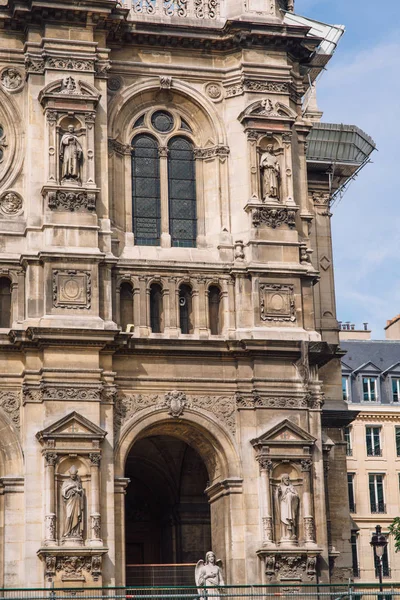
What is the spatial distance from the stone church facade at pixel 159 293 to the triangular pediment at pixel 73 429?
1.7 inches

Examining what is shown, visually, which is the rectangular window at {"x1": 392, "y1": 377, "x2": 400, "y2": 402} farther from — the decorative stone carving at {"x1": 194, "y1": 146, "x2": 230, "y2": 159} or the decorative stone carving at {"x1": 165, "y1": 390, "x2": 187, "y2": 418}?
the decorative stone carving at {"x1": 165, "y1": 390, "x2": 187, "y2": 418}

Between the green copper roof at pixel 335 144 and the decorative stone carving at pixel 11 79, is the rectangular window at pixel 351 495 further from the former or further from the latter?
the decorative stone carving at pixel 11 79

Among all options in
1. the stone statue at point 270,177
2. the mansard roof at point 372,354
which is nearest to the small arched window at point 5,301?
the stone statue at point 270,177

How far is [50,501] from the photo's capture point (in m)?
34.3

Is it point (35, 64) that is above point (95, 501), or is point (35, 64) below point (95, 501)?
above

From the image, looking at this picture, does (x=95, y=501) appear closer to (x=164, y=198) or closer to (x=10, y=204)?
(x=10, y=204)

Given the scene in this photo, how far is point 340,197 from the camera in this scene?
50281 mm

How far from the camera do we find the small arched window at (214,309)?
3775 cm

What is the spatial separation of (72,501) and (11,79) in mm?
11656

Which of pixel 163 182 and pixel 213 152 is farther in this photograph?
pixel 213 152

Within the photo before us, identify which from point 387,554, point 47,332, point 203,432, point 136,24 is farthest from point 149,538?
point 387,554

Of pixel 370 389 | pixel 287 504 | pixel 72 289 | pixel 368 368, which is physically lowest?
pixel 287 504

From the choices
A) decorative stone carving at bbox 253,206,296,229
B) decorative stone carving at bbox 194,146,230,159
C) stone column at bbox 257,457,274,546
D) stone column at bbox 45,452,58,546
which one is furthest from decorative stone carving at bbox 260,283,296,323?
stone column at bbox 45,452,58,546

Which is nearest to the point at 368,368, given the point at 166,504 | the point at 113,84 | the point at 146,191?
the point at 166,504
